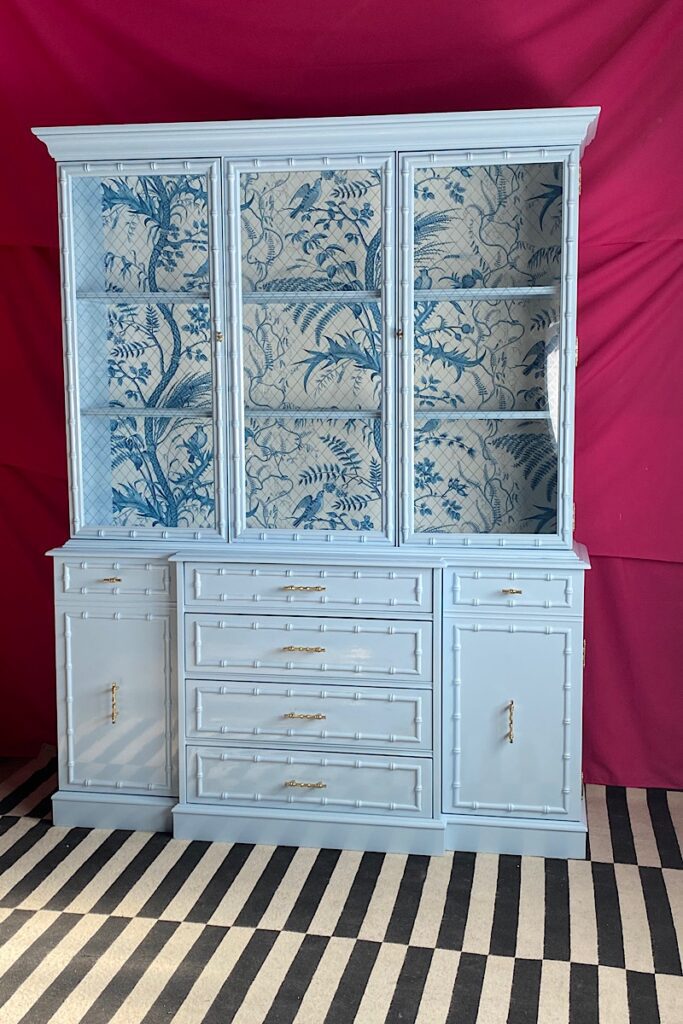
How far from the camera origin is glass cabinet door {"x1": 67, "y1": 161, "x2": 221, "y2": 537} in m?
3.21

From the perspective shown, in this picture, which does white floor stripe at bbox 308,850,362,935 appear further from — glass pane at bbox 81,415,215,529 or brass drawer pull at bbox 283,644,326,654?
glass pane at bbox 81,415,215,529

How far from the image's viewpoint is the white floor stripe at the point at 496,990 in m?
2.38

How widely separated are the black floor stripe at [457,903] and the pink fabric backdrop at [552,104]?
750 millimetres

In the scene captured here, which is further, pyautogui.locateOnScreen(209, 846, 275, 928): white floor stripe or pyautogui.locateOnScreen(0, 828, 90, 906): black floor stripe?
pyautogui.locateOnScreen(0, 828, 90, 906): black floor stripe

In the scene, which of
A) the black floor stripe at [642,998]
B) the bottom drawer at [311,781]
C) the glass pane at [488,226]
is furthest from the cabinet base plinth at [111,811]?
the glass pane at [488,226]

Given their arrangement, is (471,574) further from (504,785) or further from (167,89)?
(167,89)

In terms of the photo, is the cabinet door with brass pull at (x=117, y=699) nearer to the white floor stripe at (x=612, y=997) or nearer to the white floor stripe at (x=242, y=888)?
the white floor stripe at (x=242, y=888)

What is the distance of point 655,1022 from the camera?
7.73 feet

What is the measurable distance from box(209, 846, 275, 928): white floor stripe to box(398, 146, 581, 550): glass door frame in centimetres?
96

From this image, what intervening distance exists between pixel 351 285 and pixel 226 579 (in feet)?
2.96

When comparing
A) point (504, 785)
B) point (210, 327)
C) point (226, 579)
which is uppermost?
point (210, 327)

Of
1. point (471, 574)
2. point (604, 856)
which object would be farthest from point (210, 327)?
point (604, 856)

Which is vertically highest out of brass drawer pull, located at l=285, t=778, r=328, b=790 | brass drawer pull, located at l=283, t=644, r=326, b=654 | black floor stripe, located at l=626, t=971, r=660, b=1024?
brass drawer pull, located at l=283, t=644, r=326, b=654

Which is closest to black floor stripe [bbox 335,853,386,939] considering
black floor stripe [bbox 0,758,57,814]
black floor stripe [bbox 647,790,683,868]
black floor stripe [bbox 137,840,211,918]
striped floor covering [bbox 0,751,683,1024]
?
striped floor covering [bbox 0,751,683,1024]
